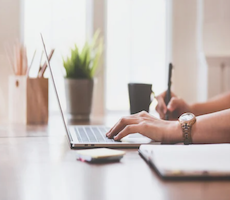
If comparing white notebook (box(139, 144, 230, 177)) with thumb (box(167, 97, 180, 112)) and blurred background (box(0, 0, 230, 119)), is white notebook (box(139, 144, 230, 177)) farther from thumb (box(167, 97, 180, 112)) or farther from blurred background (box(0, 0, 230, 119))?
blurred background (box(0, 0, 230, 119))

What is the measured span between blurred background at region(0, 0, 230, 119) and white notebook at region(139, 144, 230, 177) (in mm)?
2598

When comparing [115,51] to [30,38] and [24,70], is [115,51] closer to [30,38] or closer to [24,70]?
[30,38]

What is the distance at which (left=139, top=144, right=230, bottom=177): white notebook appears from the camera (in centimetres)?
58

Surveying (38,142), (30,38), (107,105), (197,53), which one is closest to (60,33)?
(30,38)

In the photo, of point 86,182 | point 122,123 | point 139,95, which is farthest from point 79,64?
point 86,182

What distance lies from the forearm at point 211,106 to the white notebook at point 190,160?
3.69 ft

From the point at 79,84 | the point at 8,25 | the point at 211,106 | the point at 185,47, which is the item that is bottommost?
the point at 211,106

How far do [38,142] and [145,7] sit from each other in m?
2.71

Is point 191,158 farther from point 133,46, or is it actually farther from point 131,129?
point 133,46

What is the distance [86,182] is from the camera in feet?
1.89

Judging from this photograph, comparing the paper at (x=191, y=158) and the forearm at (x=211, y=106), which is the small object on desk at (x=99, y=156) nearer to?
the paper at (x=191, y=158)

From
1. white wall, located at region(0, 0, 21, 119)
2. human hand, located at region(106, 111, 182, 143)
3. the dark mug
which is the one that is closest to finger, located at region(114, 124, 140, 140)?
human hand, located at region(106, 111, 182, 143)

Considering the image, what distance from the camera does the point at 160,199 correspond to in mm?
482

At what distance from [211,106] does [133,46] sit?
70.0 inches
